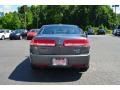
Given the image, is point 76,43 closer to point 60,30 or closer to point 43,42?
point 43,42

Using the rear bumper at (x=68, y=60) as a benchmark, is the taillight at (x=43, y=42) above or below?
above

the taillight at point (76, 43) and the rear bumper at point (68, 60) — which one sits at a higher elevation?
the taillight at point (76, 43)

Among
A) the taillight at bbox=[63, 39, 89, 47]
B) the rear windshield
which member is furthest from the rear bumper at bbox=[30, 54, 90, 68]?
the rear windshield

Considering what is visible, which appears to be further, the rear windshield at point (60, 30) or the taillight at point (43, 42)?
the rear windshield at point (60, 30)

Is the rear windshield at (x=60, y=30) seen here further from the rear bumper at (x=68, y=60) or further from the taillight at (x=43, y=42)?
the rear bumper at (x=68, y=60)

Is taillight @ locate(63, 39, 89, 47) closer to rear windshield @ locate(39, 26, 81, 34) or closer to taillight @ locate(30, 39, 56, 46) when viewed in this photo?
taillight @ locate(30, 39, 56, 46)

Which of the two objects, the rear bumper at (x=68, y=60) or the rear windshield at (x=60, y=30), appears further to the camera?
the rear windshield at (x=60, y=30)

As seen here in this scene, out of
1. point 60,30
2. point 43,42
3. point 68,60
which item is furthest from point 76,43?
point 60,30

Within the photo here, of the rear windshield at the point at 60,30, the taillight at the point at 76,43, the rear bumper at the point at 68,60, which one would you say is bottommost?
the rear bumper at the point at 68,60

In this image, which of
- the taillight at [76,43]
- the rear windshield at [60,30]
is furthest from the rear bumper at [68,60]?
the rear windshield at [60,30]

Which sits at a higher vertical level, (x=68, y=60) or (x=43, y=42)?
(x=43, y=42)

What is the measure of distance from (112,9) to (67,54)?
82791 millimetres
